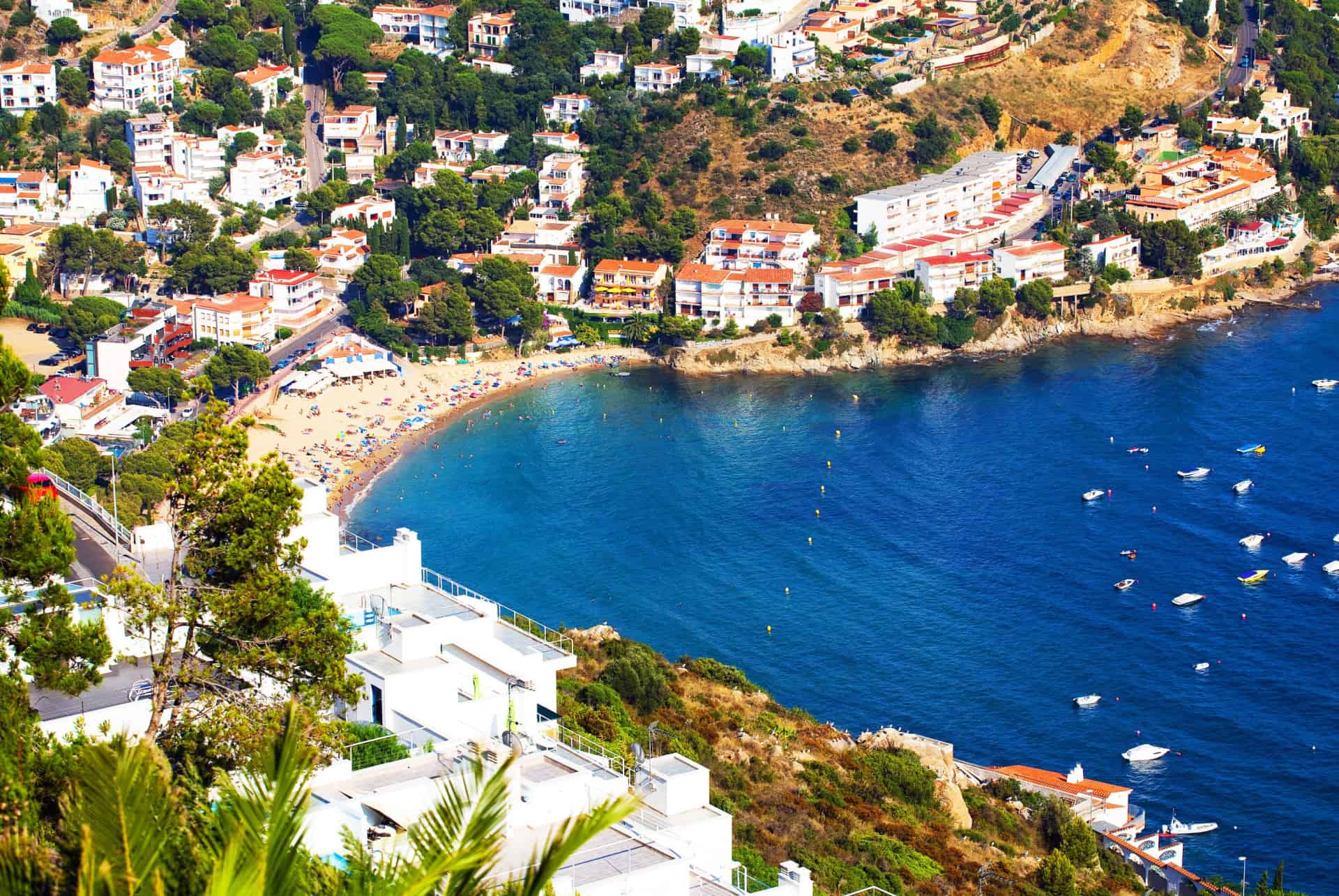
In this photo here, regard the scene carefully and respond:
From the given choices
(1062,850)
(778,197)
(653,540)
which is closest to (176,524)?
(1062,850)

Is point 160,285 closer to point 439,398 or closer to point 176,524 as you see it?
point 439,398

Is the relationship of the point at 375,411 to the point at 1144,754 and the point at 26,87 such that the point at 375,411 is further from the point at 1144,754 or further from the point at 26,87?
the point at 1144,754

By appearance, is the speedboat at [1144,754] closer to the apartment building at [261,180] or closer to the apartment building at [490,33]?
the apartment building at [261,180]

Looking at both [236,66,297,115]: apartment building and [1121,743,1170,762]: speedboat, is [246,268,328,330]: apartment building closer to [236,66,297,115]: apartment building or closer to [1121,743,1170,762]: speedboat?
[236,66,297,115]: apartment building

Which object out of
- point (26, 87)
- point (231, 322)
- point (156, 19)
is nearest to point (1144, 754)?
point (231, 322)

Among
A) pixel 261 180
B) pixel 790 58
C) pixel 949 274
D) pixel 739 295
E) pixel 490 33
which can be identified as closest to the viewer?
pixel 739 295

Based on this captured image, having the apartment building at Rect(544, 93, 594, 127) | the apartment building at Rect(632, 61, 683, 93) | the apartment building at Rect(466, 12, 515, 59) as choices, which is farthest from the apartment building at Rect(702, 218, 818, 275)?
the apartment building at Rect(466, 12, 515, 59)
